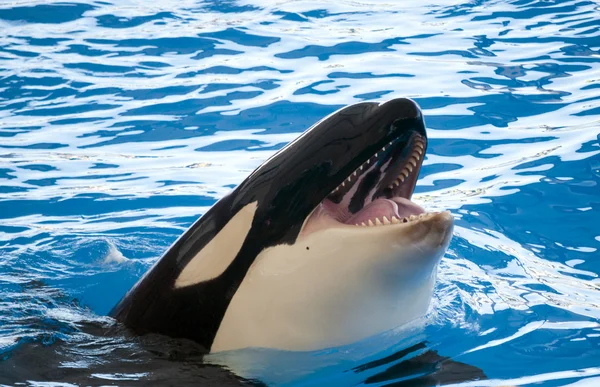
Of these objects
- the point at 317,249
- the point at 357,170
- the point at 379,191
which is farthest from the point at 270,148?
the point at 317,249

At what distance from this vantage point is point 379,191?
3920mm

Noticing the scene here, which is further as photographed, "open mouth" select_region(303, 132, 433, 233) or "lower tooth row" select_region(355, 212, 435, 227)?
"open mouth" select_region(303, 132, 433, 233)

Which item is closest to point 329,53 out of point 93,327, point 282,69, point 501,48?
point 282,69

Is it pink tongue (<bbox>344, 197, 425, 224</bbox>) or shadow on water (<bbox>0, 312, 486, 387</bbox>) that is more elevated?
pink tongue (<bbox>344, 197, 425, 224</bbox>)

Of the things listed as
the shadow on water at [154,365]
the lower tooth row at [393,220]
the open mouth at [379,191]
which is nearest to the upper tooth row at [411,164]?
the open mouth at [379,191]

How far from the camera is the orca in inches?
145

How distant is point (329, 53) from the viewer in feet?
39.6

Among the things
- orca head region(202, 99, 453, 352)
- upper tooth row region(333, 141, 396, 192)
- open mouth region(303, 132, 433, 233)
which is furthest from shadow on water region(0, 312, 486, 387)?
upper tooth row region(333, 141, 396, 192)

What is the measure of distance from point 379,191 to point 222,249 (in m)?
0.73

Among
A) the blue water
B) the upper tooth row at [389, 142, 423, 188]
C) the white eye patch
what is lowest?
the blue water

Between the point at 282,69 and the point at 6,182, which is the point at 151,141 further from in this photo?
Answer: the point at 282,69

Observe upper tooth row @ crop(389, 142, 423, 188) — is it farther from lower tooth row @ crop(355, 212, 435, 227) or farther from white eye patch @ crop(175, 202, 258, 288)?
white eye patch @ crop(175, 202, 258, 288)

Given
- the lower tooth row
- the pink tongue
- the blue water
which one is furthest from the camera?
the blue water

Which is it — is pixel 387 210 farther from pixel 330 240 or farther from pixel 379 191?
pixel 330 240
